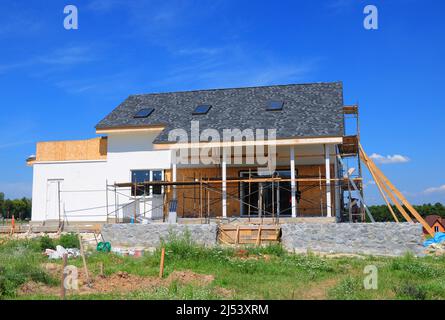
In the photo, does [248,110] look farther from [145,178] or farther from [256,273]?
[256,273]

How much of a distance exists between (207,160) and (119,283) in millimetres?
12615

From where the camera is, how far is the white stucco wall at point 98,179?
83.4 feet

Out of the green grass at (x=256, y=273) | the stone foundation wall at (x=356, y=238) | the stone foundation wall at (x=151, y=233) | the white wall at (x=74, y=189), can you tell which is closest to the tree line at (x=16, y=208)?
the white wall at (x=74, y=189)

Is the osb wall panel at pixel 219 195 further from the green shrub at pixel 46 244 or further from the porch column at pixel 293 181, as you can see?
the green shrub at pixel 46 244

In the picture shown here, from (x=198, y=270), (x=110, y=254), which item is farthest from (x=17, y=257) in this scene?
(x=198, y=270)

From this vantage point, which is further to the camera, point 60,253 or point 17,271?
point 60,253

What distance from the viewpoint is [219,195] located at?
24219 millimetres

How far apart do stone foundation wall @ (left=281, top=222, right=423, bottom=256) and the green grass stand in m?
0.94

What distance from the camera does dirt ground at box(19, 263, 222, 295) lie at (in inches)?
440

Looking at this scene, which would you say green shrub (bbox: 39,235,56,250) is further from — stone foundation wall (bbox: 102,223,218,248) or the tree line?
the tree line

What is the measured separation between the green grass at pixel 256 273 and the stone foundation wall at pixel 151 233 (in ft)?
9.97

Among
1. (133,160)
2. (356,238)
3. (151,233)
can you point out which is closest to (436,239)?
(356,238)

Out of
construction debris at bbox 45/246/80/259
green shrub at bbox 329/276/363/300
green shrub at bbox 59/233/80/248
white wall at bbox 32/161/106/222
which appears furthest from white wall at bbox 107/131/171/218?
green shrub at bbox 329/276/363/300
